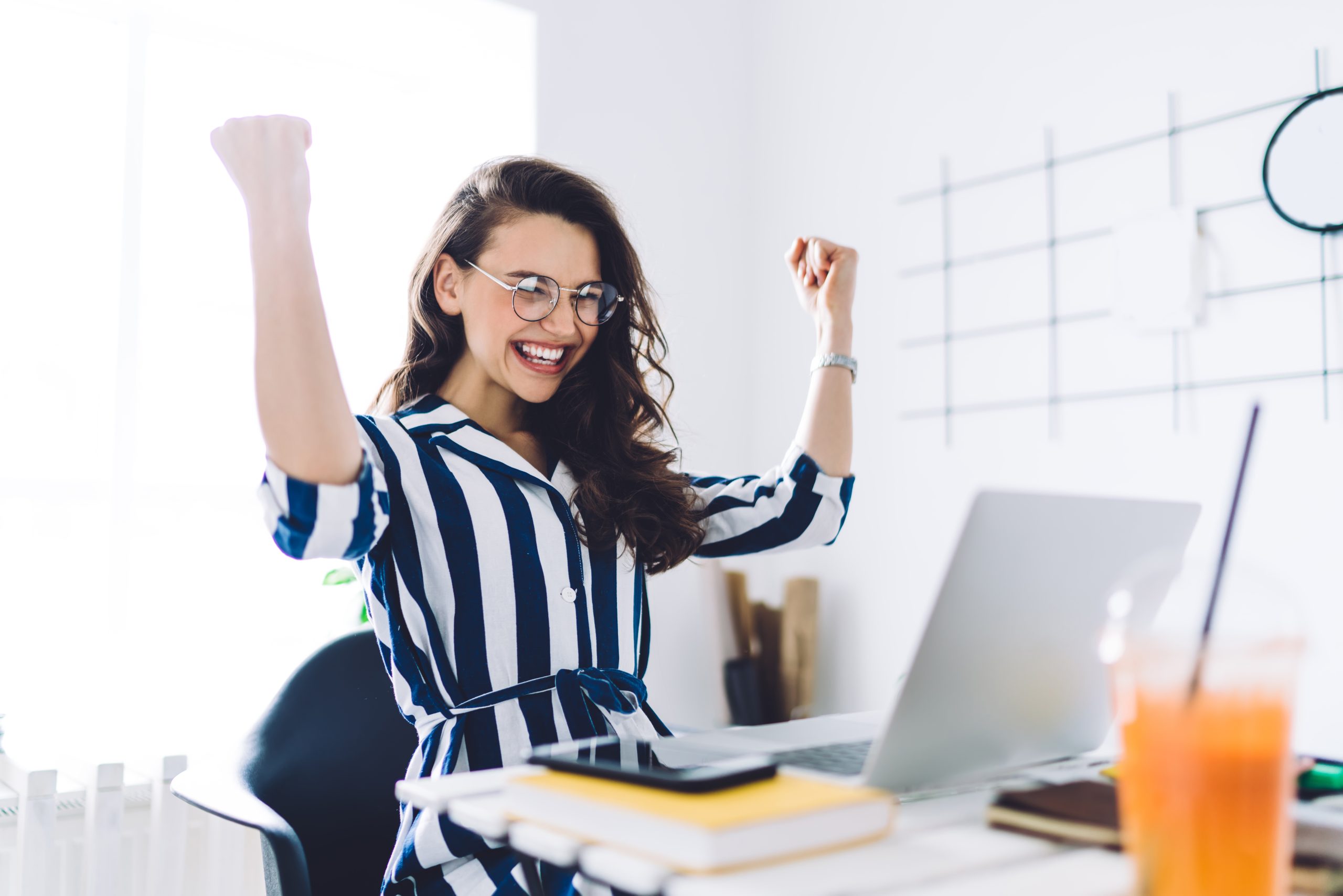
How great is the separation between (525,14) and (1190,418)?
5.45 feet

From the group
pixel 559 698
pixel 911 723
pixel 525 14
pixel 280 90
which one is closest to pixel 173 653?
pixel 280 90

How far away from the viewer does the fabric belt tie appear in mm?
1075

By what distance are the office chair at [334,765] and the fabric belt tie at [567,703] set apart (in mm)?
302

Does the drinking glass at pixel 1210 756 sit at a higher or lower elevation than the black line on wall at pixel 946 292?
lower

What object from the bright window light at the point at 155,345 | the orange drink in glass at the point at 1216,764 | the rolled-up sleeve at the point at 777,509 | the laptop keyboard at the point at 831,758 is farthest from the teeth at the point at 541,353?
the bright window light at the point at 155,345

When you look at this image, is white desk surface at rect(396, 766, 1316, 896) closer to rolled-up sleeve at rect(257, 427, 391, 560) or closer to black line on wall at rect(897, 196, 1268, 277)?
rolled-up sleeve at rect(257, 427, 391, 560)

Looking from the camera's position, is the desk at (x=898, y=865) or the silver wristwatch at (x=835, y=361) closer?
the desk at (x=898, y=865)

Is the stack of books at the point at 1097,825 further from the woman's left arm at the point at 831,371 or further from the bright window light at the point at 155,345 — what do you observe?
the bright window light at the point at 155,345

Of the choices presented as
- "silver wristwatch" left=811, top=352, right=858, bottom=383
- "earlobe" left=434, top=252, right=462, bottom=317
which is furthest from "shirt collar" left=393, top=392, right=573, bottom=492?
"silver wristwatch" left=811, top=352, right=858, bottom=383

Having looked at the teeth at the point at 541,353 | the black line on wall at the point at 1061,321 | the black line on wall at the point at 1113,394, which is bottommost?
the teeth at the point at 541,353

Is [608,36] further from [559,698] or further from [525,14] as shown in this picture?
[559,698]

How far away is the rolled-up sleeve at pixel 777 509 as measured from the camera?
123cm

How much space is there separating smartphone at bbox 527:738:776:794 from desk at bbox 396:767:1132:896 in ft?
0.15

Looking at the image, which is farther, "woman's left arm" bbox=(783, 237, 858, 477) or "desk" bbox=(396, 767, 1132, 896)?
"woman's left arm" bbox=(783, 237, 858, 477)
